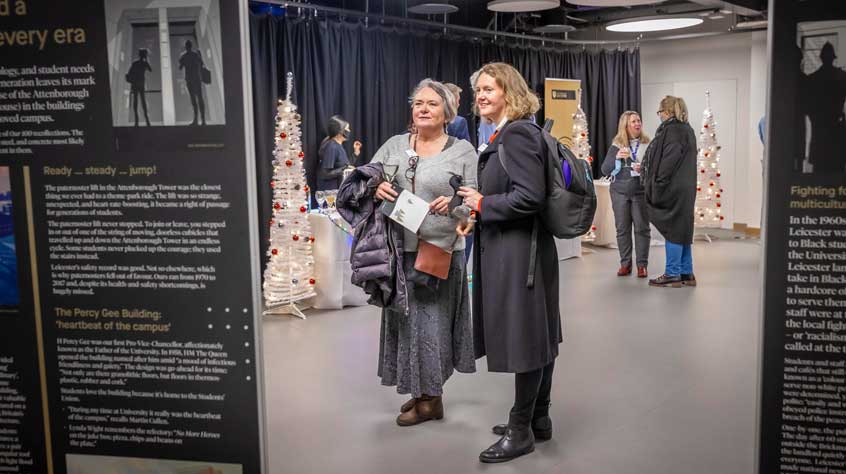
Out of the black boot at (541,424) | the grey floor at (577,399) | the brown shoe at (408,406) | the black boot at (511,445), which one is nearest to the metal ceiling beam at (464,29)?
the grey floor at (577,399)

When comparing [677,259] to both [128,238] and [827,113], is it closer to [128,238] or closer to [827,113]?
[827,113]

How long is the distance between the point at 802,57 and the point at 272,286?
4665 mm

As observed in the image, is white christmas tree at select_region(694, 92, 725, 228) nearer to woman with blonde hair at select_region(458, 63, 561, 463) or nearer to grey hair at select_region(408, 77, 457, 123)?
grey hair at select_region(408, 77, 457, 123)

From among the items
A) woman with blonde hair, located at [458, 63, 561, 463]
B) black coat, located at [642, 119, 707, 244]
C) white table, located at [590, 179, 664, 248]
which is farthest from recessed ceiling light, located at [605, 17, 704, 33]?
woman with blonde hair, located at [458, 63, 561, 463]

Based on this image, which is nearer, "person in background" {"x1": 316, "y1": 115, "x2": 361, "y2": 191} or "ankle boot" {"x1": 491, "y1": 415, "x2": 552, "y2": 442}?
"ankle boot" {"x1": 491, "y1": 415, "x2": 552, "y2": 442}

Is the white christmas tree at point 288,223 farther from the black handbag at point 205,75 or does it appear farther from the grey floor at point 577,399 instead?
the black handbag at point 205,75

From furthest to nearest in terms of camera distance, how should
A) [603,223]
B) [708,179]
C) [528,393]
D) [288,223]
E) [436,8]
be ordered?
[708,179], [603,223], [436,8], [288,223], [528,393]

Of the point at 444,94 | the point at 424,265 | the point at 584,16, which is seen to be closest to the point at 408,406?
the point at 424,265

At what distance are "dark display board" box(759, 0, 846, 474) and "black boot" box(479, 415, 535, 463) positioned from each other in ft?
4.29

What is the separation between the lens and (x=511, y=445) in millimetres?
3412

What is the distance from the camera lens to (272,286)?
20.4 ft

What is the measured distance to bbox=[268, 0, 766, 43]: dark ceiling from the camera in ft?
32.2

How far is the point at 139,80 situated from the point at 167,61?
12 centimetres

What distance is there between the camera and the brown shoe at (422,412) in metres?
3.87
